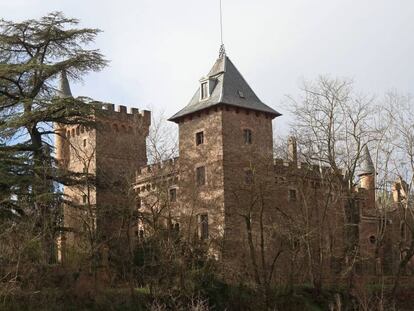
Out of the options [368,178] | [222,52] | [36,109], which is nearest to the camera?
[36,109]

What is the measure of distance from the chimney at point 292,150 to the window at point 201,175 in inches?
181

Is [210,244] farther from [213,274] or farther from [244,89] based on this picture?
[244,89]

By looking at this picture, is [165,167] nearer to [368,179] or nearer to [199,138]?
[199,138]

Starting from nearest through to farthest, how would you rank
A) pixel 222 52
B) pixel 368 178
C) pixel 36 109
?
pixel 36 109
pixel 222 52
pixel 368 178

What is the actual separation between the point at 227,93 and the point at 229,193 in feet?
18.0

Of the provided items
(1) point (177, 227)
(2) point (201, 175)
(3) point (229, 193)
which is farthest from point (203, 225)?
(1) point (177, 227)

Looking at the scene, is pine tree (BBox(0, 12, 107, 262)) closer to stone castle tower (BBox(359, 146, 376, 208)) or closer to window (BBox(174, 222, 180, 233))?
window (BBox(174, 222, 180, 233))

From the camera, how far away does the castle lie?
32031mm

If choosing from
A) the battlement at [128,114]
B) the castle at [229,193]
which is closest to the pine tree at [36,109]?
the castle at [229,193]

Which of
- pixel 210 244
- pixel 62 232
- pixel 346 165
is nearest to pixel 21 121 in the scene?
pixel 62 232

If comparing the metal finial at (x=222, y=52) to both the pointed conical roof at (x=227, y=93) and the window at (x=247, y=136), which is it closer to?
the pointed conical roof at (x=227, y=93)

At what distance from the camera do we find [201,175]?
38.5 m

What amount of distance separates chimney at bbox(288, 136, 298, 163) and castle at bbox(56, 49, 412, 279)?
0.07m

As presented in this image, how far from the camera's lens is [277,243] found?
3444 cm
